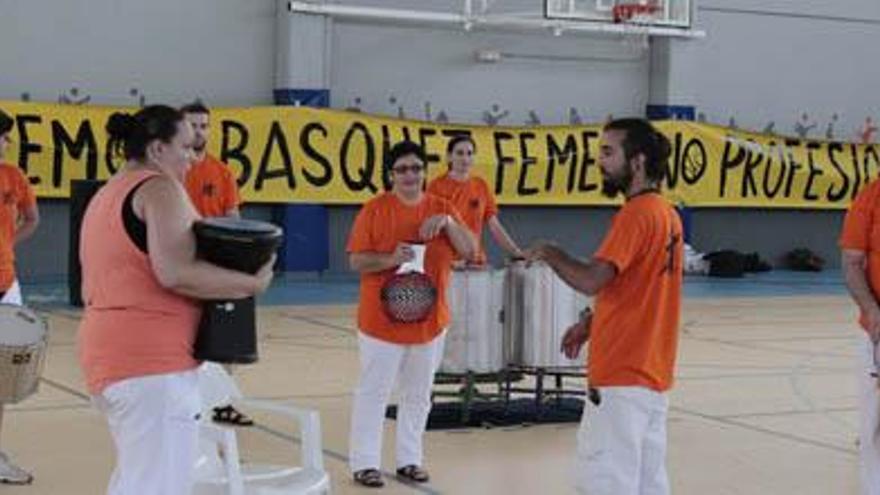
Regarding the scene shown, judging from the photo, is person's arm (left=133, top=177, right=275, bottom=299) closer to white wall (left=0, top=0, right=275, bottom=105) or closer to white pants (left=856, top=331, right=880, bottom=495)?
white pants (left=856, top=331, right=880, bottom=495)

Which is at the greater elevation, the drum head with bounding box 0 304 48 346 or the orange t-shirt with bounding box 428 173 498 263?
the orange t-shirt with bounding box 428 173 498 263

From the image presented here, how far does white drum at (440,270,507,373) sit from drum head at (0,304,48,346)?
3.38 metres

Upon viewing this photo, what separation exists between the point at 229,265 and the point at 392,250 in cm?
309

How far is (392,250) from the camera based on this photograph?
744 cm

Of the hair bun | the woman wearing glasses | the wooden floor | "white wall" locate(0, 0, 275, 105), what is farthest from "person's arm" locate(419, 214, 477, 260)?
"white wall" locate(0, 0, 275, 105)

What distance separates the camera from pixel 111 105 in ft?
58.6

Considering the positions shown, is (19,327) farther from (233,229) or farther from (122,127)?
(233,229)

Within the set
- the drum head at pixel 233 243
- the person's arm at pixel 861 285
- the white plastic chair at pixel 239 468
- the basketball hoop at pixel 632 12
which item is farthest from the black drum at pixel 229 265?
the basketball hoop at pixel 632 12

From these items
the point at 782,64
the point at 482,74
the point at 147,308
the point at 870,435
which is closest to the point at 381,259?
the point at 870,435

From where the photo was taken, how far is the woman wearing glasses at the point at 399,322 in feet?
23.9

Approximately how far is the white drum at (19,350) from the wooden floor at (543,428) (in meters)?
0.85

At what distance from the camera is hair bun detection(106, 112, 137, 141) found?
14.7 feet

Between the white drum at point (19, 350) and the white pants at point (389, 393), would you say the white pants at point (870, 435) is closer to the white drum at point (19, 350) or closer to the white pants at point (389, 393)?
the white pants at point (389, 393)

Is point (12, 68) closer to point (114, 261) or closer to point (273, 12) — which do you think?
point (273, 12)
